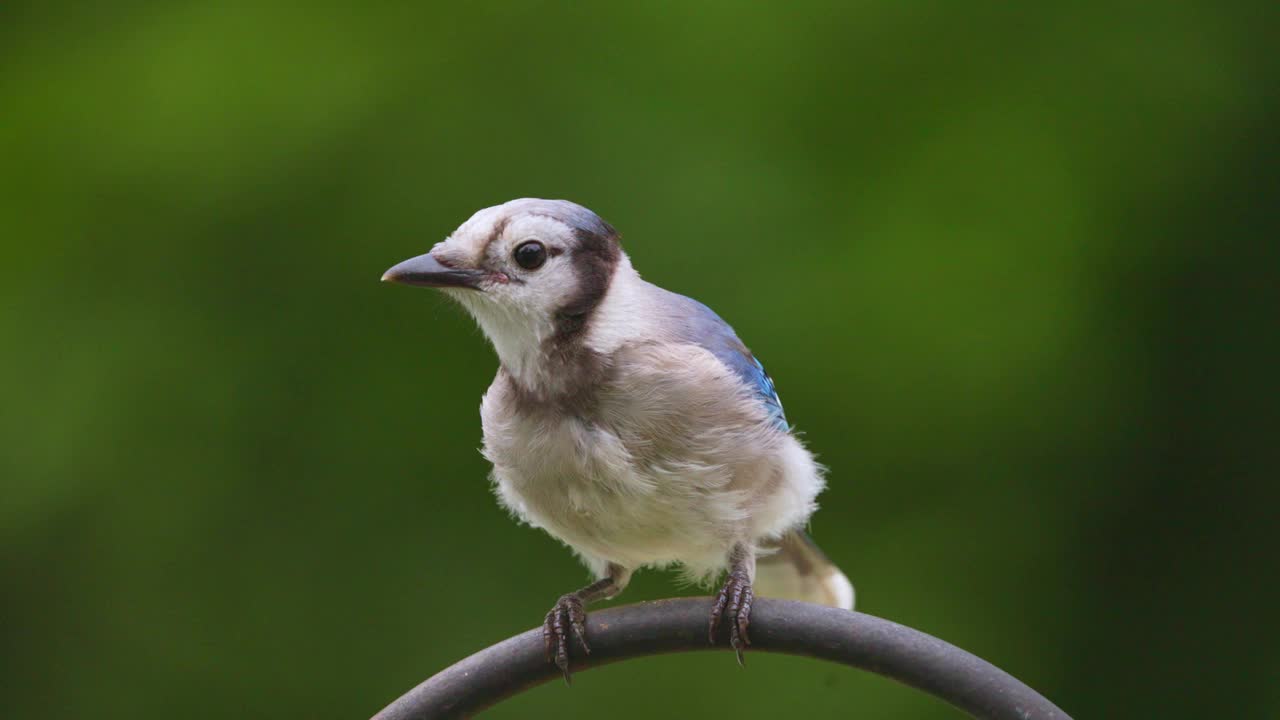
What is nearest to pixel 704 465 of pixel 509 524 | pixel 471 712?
pixel 471 712

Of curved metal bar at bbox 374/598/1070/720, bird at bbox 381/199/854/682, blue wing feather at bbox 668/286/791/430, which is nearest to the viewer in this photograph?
curved metal bar at bbox 374/598/1070/720

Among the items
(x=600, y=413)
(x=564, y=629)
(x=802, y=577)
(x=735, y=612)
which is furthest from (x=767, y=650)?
(x=802, y=577)

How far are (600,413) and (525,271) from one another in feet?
0.73

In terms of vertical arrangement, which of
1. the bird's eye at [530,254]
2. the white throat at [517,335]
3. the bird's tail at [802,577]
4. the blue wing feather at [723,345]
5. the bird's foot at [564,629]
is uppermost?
the blue wing feather at [723,345]

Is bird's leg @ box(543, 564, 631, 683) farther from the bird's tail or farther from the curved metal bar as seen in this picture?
the bird's tail

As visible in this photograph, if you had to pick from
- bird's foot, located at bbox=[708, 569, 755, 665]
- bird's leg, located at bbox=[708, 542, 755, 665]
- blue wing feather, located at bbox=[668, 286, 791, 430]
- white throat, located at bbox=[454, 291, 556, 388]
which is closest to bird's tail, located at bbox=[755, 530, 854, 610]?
blue wing feather, located at bbox=[668, 286, 791, 430]

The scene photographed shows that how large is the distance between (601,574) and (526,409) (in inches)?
16.5

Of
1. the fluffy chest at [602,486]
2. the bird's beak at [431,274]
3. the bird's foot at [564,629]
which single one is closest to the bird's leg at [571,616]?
the bird's foot at [564,629]

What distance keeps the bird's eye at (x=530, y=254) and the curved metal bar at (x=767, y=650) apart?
475 mm

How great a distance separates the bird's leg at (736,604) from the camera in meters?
1.83

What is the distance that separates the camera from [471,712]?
1.69m

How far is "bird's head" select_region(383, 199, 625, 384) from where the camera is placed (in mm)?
1911

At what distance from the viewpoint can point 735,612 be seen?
187cm

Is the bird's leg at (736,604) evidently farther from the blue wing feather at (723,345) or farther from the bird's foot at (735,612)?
the blue wing feather at (723,345)
